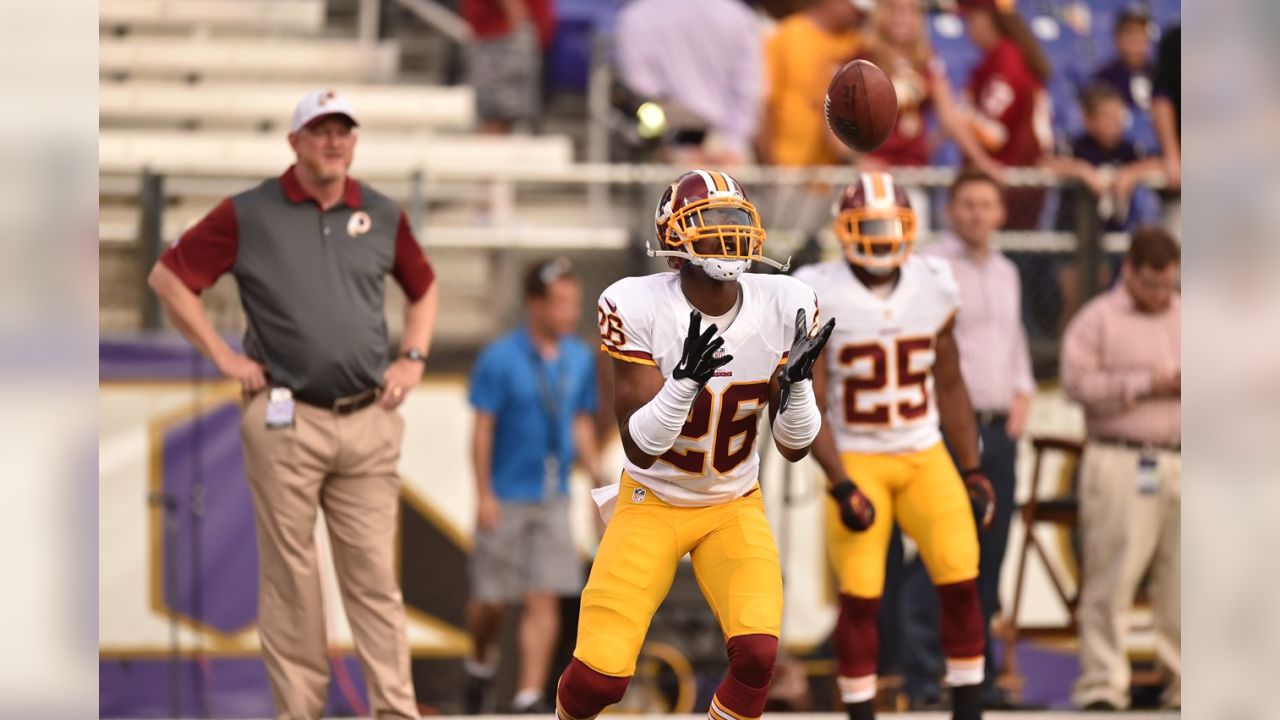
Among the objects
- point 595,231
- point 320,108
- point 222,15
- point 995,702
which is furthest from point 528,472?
point 222,15

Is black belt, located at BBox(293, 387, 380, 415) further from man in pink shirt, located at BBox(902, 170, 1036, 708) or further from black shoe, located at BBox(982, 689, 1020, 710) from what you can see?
black shoe, located at BBox(982, 689, 1020, 710)

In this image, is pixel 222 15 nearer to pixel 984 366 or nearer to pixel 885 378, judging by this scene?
pixel 984 366

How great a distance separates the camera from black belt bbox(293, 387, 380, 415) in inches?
216

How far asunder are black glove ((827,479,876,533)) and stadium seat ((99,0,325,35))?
21.0 ft

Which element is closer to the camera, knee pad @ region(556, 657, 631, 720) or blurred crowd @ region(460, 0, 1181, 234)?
knee pad @ region(556, 657, 631, 720)

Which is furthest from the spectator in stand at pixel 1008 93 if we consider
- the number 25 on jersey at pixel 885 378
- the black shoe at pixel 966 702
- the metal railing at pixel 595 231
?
the black shoe at pixel 966 702

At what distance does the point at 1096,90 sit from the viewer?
342 inches

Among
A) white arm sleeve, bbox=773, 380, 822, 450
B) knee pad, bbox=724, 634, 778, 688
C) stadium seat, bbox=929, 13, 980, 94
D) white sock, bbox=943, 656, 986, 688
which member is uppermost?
stadium seat, bbox=929, 13, 980, 94

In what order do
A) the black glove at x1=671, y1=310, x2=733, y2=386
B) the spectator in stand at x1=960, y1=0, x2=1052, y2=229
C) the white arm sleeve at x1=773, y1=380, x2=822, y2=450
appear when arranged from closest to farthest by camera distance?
the black glove at x1=671, y1=310, x2=733, y2=386, the white arm sleeve at x1=773, y1=380, x2=822, y2=450, the spectator in stand at x1=960, y1=0, x2=1052, y2=229

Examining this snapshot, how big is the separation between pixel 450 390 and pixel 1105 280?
10.2 ft

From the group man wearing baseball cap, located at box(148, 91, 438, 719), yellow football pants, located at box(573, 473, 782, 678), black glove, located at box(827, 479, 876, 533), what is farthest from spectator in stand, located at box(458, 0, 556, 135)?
yellow football pants, located at box(573, 473, 782, 678)

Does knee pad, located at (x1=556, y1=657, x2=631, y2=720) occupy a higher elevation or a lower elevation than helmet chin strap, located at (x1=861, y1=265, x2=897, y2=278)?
lower

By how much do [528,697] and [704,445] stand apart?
2706 mm
